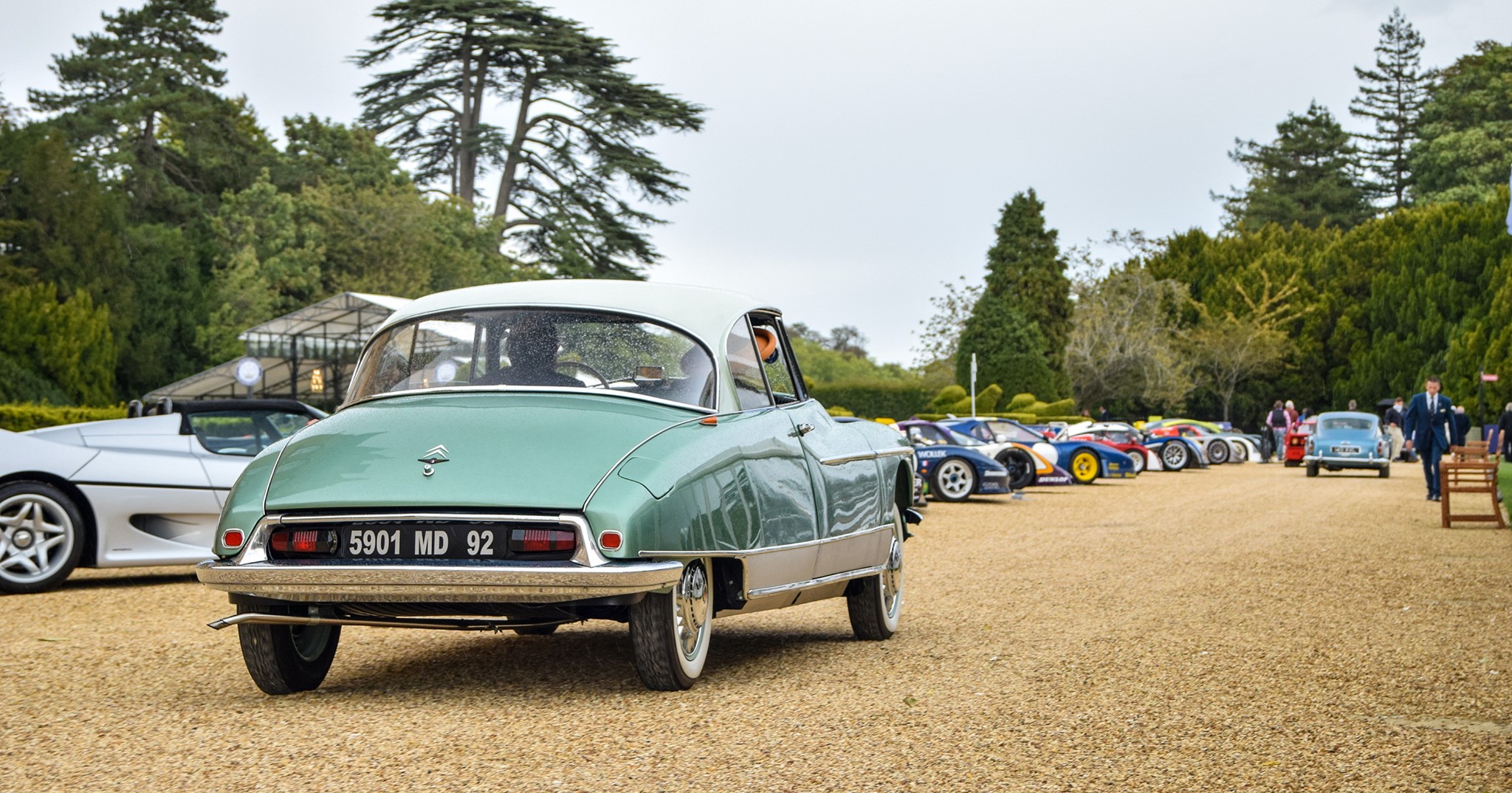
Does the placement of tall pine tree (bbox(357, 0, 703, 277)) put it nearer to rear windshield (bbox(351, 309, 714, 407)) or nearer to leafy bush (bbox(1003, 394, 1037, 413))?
leafy bush (bbox(1003, 394, 1037, 413))

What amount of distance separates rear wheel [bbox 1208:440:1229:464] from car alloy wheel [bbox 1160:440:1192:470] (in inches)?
242

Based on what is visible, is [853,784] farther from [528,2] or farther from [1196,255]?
[1196,255]

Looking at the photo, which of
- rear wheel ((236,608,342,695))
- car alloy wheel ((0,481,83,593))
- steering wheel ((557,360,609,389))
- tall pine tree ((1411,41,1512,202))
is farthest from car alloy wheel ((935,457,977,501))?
tall pine tree ((1411,41,1512,202))

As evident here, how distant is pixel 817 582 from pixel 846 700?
109 centimetres

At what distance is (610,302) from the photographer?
694 centimetres

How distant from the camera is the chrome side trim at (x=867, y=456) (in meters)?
7.54

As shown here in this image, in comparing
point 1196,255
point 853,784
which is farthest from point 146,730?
point 1196,255

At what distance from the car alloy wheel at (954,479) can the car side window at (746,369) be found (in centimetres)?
1663

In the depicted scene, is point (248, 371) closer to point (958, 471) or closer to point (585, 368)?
point (958, 471)

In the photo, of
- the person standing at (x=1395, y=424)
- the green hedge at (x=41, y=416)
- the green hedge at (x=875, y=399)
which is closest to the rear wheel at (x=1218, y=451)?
the person standing at (x=1395, y=424)

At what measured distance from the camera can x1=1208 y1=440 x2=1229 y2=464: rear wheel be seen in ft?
146

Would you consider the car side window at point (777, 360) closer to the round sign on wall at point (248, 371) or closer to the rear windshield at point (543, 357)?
the rear windshield at point (543, 357)

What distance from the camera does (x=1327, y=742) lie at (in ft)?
17.7

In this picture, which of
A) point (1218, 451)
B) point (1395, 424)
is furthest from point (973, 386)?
point (1395, 424)
